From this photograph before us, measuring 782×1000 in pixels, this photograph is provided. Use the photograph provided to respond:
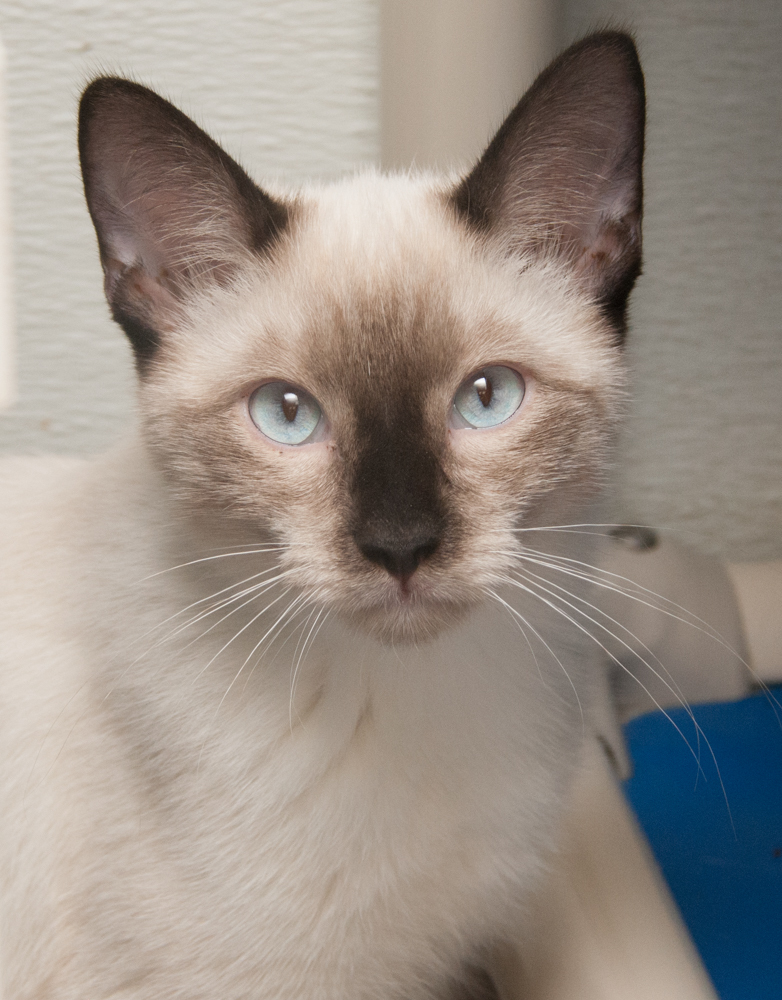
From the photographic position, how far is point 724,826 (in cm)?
105

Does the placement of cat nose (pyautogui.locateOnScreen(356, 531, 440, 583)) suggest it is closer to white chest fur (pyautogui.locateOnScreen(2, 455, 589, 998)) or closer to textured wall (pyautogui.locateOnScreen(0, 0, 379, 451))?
white chest fur (pyautogui.locateOnScreen(2, 455, 589, 998))

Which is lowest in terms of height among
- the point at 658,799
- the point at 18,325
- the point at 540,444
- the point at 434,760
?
the point at 658,799

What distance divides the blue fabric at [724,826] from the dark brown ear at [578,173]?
61 centimetres

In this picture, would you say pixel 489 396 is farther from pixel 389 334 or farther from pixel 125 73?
pixel 125 73

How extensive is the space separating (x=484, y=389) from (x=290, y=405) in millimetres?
139

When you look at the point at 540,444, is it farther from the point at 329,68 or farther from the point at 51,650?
the point at 329,68

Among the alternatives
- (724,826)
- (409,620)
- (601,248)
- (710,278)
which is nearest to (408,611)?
(409,620)

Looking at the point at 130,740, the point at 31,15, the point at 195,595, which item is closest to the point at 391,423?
the point at 195,595

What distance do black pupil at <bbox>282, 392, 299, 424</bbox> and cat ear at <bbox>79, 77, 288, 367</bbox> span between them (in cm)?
14

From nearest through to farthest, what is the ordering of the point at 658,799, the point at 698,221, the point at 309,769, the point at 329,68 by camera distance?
the point at 309,769, the point at 658,799, the point at 329,68, the point at 698,221

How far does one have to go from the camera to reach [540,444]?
0.67 metres

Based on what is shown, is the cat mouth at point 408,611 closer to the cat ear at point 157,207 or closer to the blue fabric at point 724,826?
the cat ear at point 157,207

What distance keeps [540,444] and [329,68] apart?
836mm

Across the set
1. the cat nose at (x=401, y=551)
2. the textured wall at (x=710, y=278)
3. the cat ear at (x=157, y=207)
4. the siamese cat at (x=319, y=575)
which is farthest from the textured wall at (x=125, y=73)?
the cat nose at (x=401, y=551)
